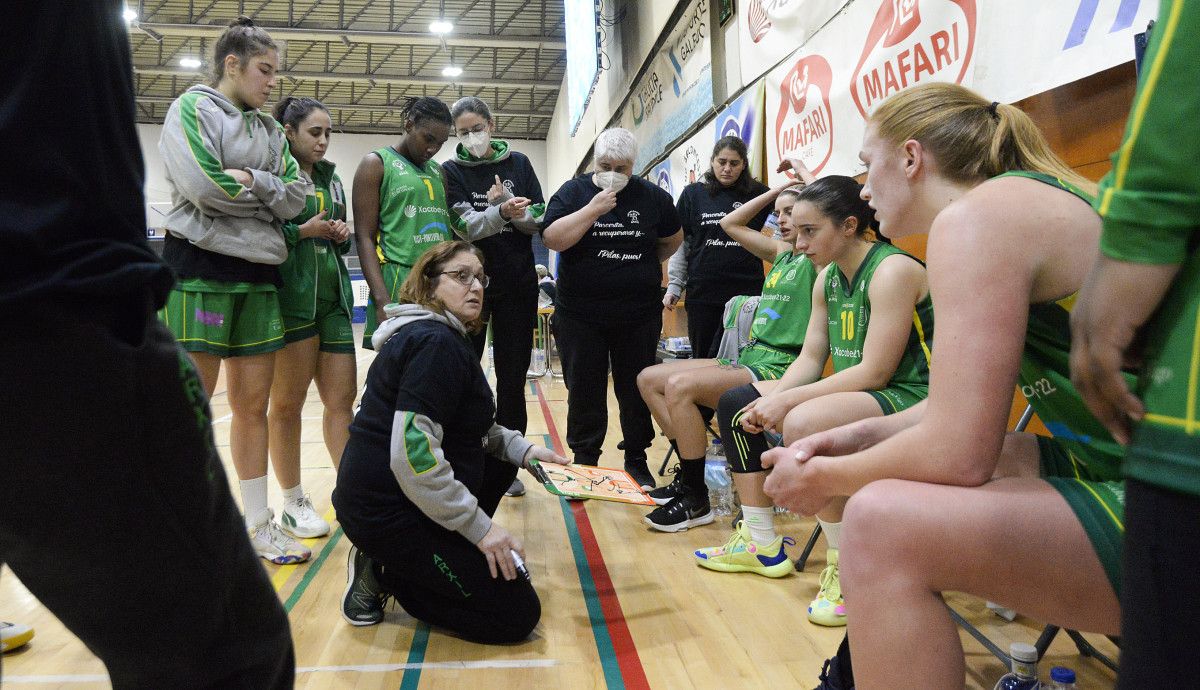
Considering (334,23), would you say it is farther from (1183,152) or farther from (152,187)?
(1183,152)

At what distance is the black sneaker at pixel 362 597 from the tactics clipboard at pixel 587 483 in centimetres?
56

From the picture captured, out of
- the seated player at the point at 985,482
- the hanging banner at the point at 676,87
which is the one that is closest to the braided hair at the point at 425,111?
the seated player at the point at 985,482

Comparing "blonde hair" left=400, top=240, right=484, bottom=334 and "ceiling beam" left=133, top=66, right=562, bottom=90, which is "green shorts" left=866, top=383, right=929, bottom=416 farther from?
"ceiling beam" left=133, top=66, right=562, bottom=90

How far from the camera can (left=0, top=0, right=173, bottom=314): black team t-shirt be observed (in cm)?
66

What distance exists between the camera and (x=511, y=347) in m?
3.63

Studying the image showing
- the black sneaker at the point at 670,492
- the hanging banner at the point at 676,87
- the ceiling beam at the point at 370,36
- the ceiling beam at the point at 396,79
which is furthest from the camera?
the ceiling beam at the point at 396,79

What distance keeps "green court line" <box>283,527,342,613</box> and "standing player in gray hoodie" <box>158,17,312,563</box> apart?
0.06 meters

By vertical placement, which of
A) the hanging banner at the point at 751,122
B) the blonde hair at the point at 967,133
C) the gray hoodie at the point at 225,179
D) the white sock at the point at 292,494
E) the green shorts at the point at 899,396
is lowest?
the white sock at the point at 292,494

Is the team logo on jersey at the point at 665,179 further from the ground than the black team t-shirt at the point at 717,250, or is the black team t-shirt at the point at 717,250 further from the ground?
the team logo on jersey at the point at 665,179

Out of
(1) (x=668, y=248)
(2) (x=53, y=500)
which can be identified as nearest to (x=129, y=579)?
(2) (x=53, y=500)

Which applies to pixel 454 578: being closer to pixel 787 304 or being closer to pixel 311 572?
pixel 311 572

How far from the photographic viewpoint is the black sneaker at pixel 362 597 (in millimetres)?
2250

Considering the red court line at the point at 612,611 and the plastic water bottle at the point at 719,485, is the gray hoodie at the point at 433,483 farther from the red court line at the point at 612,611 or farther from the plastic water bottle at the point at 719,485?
the plastic water bottle at the point at 719,485

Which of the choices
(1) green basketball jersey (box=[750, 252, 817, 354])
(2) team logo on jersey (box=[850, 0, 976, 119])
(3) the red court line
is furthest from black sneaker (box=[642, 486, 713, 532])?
(2) team logo on jersey (box=[850, 0, 976, 119])
